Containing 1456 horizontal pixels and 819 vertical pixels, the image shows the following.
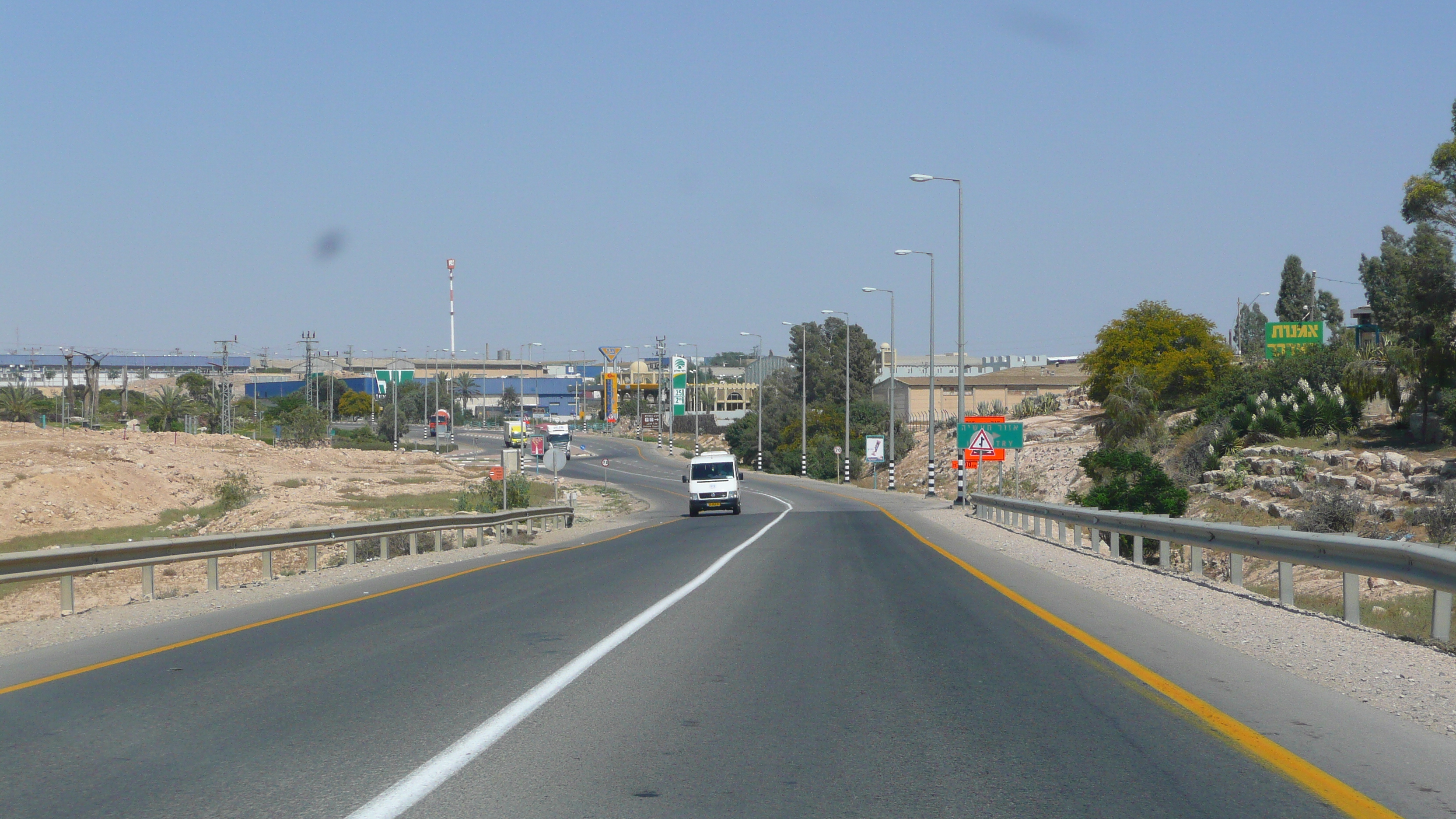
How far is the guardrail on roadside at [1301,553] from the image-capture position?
9.84 meters

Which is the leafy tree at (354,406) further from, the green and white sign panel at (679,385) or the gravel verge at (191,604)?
the gravel verge at (191,604)

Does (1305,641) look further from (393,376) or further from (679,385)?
(679,385)

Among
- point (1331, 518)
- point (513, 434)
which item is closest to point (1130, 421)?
point (1331, 518)

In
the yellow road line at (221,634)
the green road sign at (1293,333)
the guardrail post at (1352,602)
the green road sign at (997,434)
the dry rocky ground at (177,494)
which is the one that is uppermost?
the green road sign at (1293,333)

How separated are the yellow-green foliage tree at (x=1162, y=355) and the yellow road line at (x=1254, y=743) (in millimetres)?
61042

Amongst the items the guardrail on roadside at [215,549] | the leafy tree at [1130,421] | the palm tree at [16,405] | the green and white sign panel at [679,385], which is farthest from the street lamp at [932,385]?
the green and white sign panel at [679,385]

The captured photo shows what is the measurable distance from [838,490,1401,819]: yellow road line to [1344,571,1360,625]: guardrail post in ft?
9.25

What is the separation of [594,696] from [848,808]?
2.92m

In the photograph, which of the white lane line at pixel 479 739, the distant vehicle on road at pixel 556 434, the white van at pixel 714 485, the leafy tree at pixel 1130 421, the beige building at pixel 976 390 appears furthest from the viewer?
the distant vehicle on road at pixel 556 434

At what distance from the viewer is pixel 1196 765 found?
5.99 metres

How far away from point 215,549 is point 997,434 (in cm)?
2812

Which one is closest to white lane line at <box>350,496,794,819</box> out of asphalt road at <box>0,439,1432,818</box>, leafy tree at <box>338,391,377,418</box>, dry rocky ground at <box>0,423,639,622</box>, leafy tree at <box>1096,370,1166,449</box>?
asphalt road at <box>0,439,1432,818</box>

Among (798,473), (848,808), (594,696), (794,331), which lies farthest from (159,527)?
(794,331)

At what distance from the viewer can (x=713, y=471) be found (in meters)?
46.9
